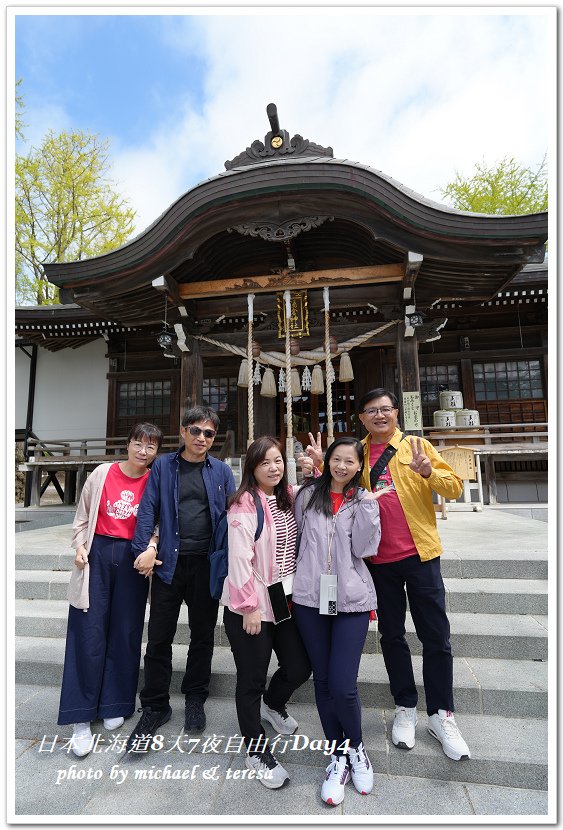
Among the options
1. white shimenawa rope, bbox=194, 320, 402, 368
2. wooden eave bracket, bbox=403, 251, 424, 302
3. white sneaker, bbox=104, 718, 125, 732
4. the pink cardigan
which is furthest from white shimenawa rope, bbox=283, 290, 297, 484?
white sneaker, bbox=104, 718, 125, 732

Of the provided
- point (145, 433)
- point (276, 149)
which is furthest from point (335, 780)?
point (276, 149)

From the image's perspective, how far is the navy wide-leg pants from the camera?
8.73ft

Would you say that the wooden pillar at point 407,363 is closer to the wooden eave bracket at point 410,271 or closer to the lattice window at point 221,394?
the wooden eave bracket at point 410,271

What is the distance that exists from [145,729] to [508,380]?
999 centimetres

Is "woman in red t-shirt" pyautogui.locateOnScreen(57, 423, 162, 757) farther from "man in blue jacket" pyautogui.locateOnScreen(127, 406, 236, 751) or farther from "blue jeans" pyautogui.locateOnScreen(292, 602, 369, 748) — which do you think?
"blue jeans" pyautogui.locateOnScreen(292, 602, 369, 748)

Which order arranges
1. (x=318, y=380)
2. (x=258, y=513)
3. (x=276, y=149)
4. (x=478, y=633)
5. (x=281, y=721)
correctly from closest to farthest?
(x=258, y=513), (x=281, y=721), (x=478, y=633), (x=276, y=149), (x=318, y=380)

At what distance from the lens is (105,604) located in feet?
8.92

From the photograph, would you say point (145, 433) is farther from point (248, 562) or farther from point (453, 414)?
point (453, 414)

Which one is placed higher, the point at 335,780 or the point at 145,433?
the point at 145,433

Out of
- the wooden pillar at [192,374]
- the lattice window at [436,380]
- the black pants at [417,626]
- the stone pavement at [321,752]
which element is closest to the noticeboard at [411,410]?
the stone pavement at [321,752]

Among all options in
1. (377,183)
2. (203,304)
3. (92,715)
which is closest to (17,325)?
(203,304)

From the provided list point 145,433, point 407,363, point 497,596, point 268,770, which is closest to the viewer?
point 268,770

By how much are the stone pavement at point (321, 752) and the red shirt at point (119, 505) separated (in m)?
1.22

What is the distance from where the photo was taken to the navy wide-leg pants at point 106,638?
2662 millimetres
